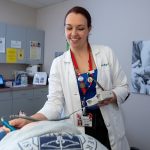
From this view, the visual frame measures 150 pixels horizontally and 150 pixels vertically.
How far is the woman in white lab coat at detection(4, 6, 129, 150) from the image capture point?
46.8 inches

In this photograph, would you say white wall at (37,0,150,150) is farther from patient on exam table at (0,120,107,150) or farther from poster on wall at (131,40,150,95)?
patient on exam table at (0,120,107,150)

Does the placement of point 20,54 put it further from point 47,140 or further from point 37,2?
point 47,140

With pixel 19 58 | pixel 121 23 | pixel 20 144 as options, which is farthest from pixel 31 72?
pixel 20 144

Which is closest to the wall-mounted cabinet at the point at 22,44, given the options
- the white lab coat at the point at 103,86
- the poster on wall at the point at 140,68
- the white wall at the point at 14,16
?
the white wall at the point at 14,16

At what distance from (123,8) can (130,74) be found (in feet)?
2.89

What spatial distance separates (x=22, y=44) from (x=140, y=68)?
6.70 ft

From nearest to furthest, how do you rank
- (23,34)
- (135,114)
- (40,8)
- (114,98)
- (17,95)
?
(114,98) < (135,114) < (17,95) < (23,34) < (40,8)

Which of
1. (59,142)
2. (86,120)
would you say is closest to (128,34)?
(86,120)

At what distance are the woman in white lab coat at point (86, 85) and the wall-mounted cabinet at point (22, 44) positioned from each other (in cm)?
242

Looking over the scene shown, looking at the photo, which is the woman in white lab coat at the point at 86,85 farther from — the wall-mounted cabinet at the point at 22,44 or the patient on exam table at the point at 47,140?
the wall-mounted cabinet at the point at 22,44

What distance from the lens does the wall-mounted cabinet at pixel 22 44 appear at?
138 inches

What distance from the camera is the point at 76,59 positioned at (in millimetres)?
1327

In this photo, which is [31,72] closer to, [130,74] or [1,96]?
[1,96]

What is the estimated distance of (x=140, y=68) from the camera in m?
2.71
